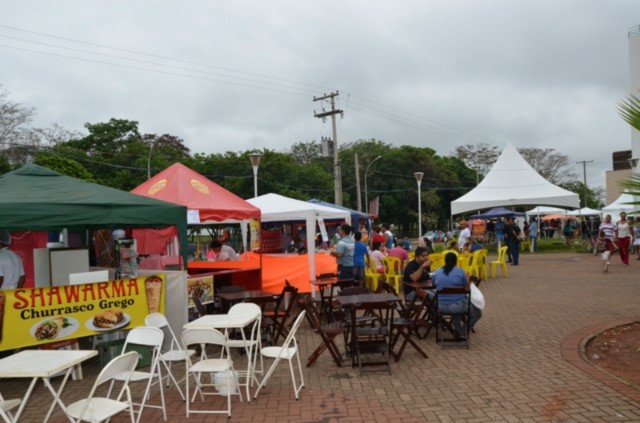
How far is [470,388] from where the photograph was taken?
16.2 feet

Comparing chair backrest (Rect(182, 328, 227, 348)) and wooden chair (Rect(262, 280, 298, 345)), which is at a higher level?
chair backrest (Rect(182, 328, 227, 348))

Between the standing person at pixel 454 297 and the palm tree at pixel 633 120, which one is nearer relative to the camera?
the palm tree at pixel 633 120

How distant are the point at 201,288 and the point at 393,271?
4866mm

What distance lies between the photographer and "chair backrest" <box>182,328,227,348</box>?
4.37 metres

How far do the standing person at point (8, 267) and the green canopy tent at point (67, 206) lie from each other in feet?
1.91

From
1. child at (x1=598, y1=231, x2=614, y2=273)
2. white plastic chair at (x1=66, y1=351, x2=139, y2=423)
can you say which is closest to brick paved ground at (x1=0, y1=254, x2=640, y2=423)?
white plastic chair at (x1=66, y1=351, x2=139, y2=423)

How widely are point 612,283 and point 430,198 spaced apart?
37.3 metres

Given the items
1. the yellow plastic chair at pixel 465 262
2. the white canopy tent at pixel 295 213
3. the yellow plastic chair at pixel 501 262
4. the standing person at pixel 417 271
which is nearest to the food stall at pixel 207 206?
the white canopy tent at pixel 295 213

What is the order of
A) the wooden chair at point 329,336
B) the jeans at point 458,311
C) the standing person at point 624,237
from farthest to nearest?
the standing person at point 624,237 < the jeans at point 458,311 < the wooden chair at point 329,336

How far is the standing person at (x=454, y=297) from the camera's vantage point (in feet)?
21.1

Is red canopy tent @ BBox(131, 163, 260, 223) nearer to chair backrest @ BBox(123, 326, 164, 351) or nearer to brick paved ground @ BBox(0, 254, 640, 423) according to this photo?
brick paved ground @ BBox(0, 254, 640, 423)

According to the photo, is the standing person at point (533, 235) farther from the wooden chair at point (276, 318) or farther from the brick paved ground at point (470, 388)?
the wooden chair at point (276, 318)

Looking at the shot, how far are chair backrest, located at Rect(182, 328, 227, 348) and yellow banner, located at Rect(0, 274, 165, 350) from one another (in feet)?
6.28

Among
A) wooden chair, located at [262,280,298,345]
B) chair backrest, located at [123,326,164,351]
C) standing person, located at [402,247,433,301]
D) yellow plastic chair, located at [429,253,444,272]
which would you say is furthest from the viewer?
yellow plastic chair, located at [429,253,444,272]
